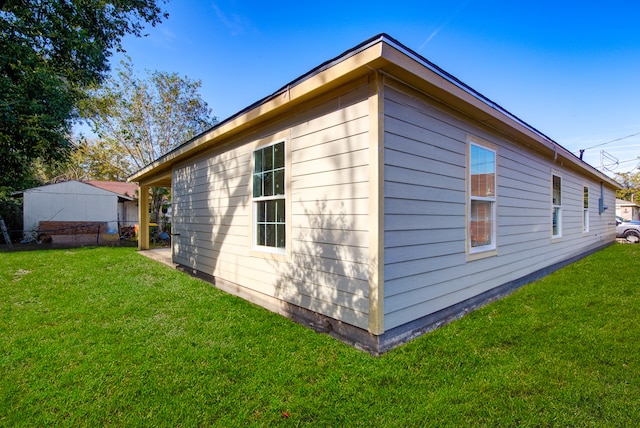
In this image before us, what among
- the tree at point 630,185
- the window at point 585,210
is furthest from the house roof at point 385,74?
the tree at point 630,185

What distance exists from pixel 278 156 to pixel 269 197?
582 mm

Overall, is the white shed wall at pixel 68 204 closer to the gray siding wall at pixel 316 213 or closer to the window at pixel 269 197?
the gray siding wall at pixel 316 213

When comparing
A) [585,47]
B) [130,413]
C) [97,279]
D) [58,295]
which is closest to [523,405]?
[130,413]

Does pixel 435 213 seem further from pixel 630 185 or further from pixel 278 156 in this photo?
pixel 630 185

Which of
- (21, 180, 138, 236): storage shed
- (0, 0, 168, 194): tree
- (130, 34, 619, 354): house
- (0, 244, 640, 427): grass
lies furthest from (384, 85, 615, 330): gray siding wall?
(21, 180, 138, 236): storage shed

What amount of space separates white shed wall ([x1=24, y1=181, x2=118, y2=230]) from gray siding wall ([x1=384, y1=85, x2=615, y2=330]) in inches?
673

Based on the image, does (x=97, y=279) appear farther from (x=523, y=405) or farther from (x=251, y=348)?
(x=523, y=405)

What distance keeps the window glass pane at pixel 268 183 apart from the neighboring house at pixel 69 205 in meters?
13.5

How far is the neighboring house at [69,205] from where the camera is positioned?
1507cm

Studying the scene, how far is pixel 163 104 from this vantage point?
1527cm

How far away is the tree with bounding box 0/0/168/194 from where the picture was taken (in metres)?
6.05

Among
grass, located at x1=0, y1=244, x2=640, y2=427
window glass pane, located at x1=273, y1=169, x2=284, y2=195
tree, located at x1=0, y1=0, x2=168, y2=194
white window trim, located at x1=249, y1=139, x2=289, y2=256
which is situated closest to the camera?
grass, located at x1=0, y1=244, x2=640, y2=427

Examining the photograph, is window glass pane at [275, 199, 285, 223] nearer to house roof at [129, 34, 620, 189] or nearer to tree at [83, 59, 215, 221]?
house roof at [129, 34, 620, 189]

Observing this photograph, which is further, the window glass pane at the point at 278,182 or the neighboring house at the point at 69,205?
the neighboring house at the point at 69,205
